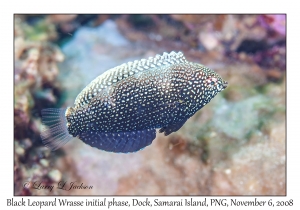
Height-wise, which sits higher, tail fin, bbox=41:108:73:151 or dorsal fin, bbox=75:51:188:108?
dorsal fin, bbox=75:51:188:108

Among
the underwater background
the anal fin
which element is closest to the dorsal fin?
the anal fin

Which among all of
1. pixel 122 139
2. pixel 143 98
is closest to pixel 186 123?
pixel 122 139

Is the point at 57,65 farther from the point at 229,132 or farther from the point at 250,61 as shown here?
the point at 250,61

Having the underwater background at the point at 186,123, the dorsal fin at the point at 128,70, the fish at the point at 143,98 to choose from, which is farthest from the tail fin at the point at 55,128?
the underwater background at the point at 186,123

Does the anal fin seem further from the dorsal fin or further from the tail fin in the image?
the dorsal fin

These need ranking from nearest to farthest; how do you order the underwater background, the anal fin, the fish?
the fish, the anal fin, the underwater background
